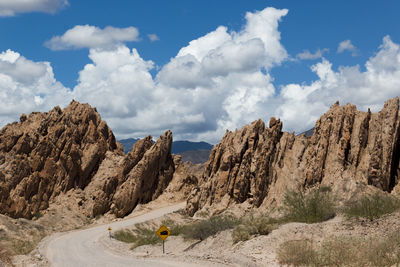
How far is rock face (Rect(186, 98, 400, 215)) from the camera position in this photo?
35.2 meters

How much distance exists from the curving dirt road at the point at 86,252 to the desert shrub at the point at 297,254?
4510mm

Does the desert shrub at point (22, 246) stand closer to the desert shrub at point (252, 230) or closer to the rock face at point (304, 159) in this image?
the rock face at point (304, 159)

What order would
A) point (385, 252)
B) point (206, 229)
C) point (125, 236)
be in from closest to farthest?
1. point (385, 252)
2. point (206, 229)
3. point (125, 236)

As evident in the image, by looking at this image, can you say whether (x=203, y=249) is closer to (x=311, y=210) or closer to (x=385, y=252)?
(x=311, y=210)

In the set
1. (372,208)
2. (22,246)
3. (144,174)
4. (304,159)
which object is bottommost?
(22,246)

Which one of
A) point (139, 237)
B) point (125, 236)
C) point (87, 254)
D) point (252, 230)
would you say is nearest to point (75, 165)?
point (125, 236)

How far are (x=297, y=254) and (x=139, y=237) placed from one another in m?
19.5

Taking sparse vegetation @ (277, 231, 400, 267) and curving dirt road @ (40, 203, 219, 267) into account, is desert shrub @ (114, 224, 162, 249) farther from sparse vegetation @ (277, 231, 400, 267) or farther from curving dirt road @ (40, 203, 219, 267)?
sparse vegetation @ (277, 231, 400, 267)

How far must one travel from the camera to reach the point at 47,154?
57.2 meters

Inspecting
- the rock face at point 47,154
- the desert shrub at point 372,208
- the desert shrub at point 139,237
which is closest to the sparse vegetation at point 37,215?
the rock face at point 47,154

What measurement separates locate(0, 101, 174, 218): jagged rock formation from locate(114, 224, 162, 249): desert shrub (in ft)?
44.8

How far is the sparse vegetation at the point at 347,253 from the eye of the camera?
15.8m

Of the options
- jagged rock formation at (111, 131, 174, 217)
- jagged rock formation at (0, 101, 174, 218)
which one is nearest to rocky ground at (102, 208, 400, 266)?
jagged rock formation at (111, 131, 174, 217)

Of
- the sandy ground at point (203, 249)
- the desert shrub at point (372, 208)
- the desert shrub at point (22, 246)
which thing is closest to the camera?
the sandy ground at point (203, 249)
